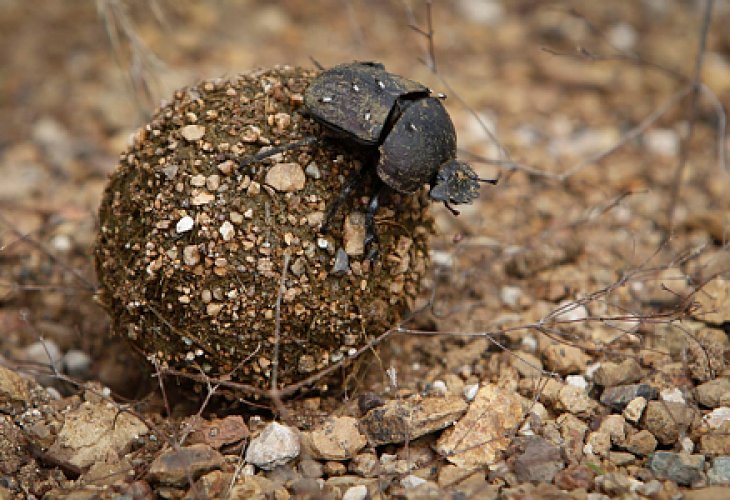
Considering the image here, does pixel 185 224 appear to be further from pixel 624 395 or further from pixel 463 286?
pixel 624 395

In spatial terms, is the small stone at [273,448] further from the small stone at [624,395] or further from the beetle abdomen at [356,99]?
the small stone at [624,395]

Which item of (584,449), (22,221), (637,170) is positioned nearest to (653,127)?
(637,170)

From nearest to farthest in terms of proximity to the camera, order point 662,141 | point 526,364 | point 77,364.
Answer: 1. point 526,364
2. point 77,364
3. point 662,141

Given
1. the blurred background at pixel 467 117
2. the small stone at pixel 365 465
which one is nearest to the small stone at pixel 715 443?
the blurred background at pixel 467 117

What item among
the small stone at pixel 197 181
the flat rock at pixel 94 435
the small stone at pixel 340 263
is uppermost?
the small stone at pixel 197 181

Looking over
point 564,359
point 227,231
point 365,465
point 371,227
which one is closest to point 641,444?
point 564,359
